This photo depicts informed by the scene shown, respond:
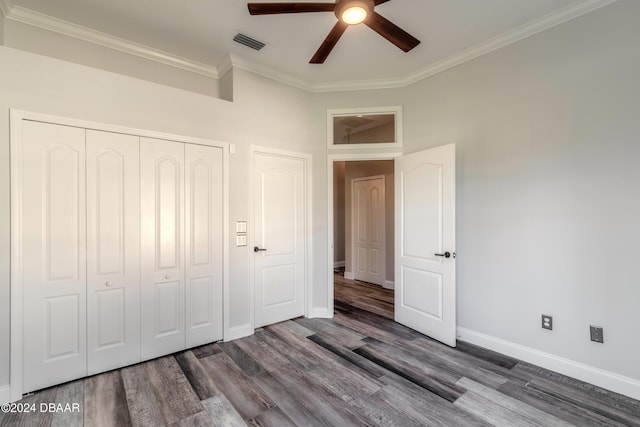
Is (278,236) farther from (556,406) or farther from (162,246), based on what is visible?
(556,406)

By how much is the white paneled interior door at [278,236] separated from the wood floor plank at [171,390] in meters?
1.03

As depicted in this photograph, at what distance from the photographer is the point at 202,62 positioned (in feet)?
10.8

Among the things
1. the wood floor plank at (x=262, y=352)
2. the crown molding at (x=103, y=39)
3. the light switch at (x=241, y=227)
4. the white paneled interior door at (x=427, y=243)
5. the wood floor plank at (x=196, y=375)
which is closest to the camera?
the wood floor plank at (x=196, y=375)

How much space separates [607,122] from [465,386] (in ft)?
7.72

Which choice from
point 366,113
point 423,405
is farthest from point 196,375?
point 366,113

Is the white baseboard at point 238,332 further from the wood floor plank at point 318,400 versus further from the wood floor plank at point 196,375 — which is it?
the wood floor plank at point 318,400

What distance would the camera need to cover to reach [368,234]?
5.63m

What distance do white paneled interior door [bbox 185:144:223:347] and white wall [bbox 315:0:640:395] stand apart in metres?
2.60

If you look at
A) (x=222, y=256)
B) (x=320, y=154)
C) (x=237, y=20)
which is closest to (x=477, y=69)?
(x=320, y=154)

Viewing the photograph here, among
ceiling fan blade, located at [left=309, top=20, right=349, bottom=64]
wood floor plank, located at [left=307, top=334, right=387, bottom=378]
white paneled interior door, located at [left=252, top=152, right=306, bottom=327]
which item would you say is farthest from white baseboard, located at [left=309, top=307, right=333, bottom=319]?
ceiling fan blade, located at [left=309, top=20, right=349, bottom=64]

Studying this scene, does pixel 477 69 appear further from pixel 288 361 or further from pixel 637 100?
pixel 288 361

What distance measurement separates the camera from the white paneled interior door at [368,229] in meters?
5.36

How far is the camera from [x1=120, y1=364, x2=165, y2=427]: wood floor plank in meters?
1.88

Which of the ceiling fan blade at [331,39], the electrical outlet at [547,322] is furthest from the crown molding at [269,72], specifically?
the electrical outlet at [547,322]
